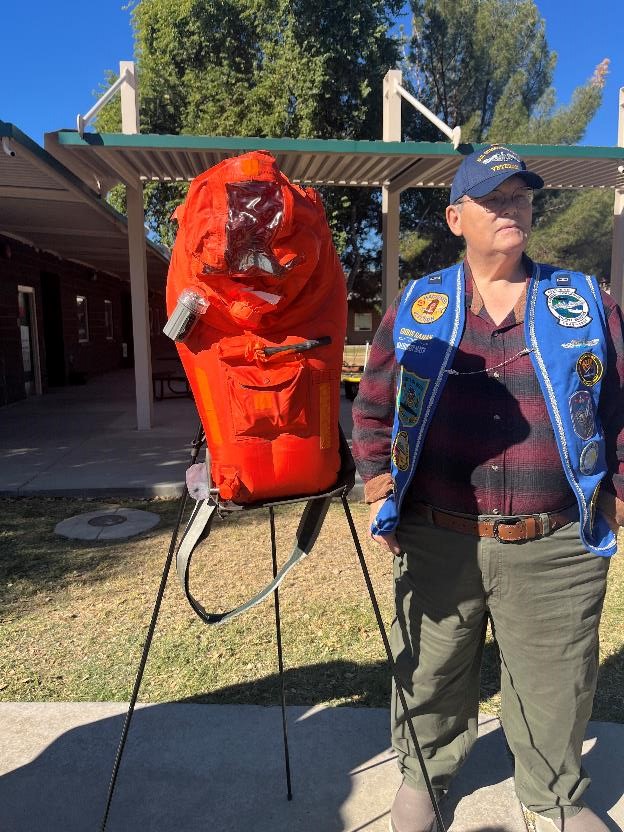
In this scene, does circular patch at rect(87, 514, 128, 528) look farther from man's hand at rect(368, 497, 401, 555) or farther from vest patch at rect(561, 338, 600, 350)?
vest patch at rect(561, 338, 600, 350)

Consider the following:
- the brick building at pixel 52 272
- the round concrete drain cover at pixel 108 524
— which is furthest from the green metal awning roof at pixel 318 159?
the round concrete drain cover at pixel 108 524

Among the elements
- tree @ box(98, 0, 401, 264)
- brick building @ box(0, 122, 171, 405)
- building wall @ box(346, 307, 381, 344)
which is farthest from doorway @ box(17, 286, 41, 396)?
building wall @ box(346, 307, 381, 344)

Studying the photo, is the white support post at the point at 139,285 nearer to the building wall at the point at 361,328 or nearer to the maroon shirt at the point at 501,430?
the maroon shirt at the point at 501,430

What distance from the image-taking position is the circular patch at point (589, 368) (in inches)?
67.2

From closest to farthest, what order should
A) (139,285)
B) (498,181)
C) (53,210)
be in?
(498,181)
(139,285)
(53,210)

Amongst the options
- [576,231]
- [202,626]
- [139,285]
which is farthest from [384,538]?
[576,231]

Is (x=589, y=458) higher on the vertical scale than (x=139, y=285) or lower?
lower

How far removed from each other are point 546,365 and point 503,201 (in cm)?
46

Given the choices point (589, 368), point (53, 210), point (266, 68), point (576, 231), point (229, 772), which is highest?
point (266, 68)

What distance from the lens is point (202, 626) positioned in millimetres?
3408

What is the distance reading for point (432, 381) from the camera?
180 centimetres

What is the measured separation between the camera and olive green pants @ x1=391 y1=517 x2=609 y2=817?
1814mm

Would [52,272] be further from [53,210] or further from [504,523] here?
[504,523]

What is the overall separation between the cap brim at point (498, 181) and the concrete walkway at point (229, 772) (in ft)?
6.44
